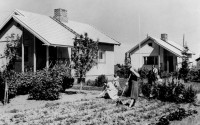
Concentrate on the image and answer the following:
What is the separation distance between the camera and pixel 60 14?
2605 cm

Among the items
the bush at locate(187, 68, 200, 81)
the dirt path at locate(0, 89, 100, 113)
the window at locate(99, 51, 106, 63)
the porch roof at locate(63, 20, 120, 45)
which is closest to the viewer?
the dirt path at locate(0, 89, 100, 113)

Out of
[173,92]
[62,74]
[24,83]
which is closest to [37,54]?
[24,83]

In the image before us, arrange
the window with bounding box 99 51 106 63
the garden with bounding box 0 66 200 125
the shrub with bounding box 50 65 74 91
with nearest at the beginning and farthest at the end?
1. the garden with bounding box 0 66 200 125
2. the shrub with bounding box 50 65 74 91
3. the window with bounding box 99 51 106 63

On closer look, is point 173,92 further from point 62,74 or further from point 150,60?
point 150,60

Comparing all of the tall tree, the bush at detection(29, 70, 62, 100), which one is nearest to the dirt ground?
the bush at detection(29, 70, 62, 100)

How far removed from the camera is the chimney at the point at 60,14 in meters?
26.1

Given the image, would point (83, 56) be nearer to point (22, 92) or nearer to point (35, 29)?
point (22, 92)

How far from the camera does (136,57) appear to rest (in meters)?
37.8

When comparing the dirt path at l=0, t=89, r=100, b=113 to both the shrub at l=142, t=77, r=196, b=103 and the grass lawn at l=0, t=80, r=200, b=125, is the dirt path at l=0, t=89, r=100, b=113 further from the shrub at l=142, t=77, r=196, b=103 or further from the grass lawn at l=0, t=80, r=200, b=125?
the shrub at l=142, t=77, r=196, b=103

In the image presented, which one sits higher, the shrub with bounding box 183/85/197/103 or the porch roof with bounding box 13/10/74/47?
the porch roof with bounding box 13/10/74/47

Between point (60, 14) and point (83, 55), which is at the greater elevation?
point (60, 14)

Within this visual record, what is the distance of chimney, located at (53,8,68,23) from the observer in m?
→ 26.1

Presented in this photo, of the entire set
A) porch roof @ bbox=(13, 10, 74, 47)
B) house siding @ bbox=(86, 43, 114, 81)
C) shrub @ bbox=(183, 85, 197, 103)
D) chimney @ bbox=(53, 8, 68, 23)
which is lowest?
shrub @ bbox=(183, 85, 197, 103)

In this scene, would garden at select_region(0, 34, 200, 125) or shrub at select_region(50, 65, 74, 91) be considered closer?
garden at select_region(0, 34, 200, 125)
